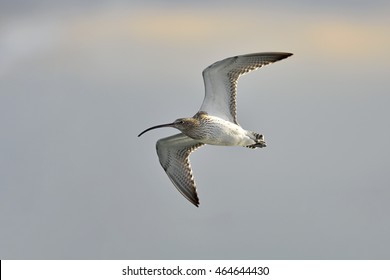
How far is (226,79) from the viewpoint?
23.2 meters

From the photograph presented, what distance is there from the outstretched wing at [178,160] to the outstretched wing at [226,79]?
1487mm

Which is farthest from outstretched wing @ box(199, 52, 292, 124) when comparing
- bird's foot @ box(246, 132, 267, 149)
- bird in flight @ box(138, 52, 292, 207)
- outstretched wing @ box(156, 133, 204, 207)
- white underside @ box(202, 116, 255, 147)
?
outstretched wing @ box(156, 133, 204, 207)

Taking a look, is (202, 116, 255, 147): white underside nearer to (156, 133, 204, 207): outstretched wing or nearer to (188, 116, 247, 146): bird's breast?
(188, 116, 247, 146): bird's breast

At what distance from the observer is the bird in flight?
22.6 meters

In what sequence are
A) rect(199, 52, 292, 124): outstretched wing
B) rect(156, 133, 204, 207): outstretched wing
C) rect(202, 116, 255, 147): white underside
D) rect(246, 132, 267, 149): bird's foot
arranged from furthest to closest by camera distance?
rect(156, 133, 204, 207): outstretched wing → rect(246, 132, 267, 149): bird's foot → rect(199, 52, 292, 124): outstretched wing → rect(202, 116, 255, 147): white underside

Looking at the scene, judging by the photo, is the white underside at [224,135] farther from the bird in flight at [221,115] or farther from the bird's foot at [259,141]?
the bird's foot at [259,141]

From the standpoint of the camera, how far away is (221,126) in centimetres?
2262

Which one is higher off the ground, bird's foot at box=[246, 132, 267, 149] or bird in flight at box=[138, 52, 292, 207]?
bird in flight at box=[138, 52, 292, 207]

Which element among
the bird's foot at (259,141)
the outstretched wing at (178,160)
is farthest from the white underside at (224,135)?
the outstretched wing at (178,160)

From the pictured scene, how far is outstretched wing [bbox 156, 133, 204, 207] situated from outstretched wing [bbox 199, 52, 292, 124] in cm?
149

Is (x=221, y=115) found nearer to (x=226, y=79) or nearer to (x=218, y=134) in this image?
(x=226, y=79)

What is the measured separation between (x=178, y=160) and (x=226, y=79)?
9.20 ft
